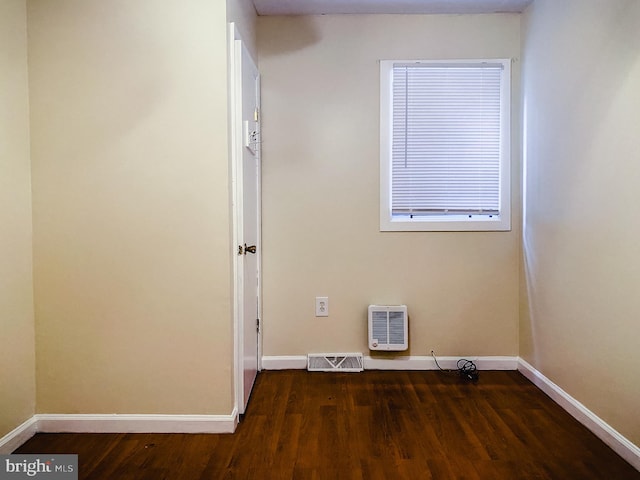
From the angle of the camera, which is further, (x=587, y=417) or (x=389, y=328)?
(x=389, y=328)

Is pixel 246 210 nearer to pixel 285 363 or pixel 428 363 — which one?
pixel 285 363

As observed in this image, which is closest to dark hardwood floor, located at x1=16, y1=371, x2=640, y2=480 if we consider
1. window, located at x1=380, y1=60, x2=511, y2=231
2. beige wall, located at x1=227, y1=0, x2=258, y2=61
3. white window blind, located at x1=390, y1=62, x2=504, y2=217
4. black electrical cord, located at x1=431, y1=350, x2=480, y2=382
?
black electrical cord, located at x1=431, y1=350, x2=480, y2=382

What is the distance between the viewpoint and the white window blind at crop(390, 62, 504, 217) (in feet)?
8.84

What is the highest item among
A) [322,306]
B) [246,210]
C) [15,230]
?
[246,210]

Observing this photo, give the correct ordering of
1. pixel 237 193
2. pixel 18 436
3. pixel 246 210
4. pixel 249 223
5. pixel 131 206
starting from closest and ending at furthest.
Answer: pixel 18 436 < pixel 131 206 < pixel 237 193 < pixel 246 210 < pixel 249 223

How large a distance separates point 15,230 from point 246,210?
1.09 m

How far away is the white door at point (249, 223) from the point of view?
83.7 inches

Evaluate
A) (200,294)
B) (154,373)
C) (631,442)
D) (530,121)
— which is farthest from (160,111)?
(631,442)

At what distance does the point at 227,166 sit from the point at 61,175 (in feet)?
2.67

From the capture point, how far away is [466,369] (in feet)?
8.82

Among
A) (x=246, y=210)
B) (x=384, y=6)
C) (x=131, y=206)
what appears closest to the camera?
(x=131, y=206)

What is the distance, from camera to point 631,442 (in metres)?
1.72

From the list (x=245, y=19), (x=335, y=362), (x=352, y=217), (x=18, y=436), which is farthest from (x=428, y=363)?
(x=245, y=19)

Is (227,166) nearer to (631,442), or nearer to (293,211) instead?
(293,211)
